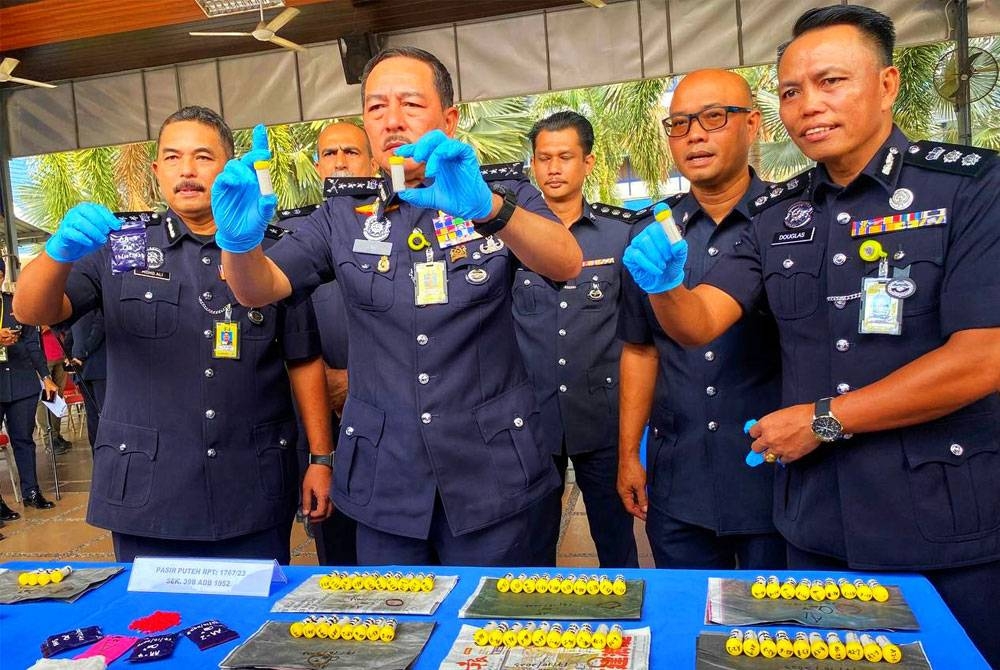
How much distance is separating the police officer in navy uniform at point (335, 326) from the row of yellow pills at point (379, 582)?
111 centimetres

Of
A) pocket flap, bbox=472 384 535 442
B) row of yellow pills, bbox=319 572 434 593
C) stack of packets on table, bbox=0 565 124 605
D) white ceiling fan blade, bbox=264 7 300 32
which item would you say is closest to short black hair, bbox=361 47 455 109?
pocket flap, bbox=472 384 535 442

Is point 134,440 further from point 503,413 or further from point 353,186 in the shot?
point 503,413

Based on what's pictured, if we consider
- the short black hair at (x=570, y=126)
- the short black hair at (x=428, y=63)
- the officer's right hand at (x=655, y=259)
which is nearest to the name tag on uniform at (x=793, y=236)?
the officer's right hand at (x=655, y=259)

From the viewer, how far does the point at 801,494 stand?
1.61 meters

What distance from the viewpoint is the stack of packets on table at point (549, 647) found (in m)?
1.07

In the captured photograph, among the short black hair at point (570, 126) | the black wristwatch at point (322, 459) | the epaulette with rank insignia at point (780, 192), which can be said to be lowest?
the black wristwatch at point (322, 459)

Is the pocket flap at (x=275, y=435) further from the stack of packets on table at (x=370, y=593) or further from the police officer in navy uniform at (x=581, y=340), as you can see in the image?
the police officer in navy uniform at (x=581, y=340)

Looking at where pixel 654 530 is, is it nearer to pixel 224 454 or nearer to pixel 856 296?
pixel 856 296

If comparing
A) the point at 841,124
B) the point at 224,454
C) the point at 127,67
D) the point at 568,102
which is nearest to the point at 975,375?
the point at 841,124

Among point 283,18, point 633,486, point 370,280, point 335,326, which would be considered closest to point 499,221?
point 370,280

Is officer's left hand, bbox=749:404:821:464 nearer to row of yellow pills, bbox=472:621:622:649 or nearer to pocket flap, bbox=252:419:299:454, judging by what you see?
row of yellow pills, bbox=472:621:622:649

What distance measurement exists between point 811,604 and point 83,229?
1.50 metres

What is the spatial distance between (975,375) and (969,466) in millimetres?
174

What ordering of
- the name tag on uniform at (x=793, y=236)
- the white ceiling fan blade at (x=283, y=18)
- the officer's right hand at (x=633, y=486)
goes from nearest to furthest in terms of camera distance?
the name tag on uniform at (x=793, y=236) < the officer's right hand at (x=633, y=486) < the white ceiling fan blade at (x=283, y=18)
